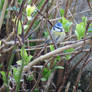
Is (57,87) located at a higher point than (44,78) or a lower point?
lower

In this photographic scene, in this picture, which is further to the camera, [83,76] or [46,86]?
[83,76]

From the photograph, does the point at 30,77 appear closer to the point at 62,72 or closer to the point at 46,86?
the point at 46,86

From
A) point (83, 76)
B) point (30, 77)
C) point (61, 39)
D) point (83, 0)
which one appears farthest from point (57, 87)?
point (83, 0)

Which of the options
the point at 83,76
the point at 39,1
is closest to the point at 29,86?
the point at 83,76

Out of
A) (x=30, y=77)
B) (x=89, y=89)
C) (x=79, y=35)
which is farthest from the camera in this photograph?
(x=89, y=89)

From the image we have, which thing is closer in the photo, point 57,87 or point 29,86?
point 29,86

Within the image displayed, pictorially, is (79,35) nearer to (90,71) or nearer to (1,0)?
(1,0)

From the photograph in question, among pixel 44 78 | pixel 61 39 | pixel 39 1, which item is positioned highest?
pixel 39 1

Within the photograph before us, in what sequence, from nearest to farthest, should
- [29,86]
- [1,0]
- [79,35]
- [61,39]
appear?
[79,35], [1,0], [61,39], [29,86]

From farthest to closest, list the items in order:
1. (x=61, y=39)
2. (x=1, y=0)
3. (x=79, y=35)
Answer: (x=61, y=39) → (x=1, y=0) → (x=79, y=35)
